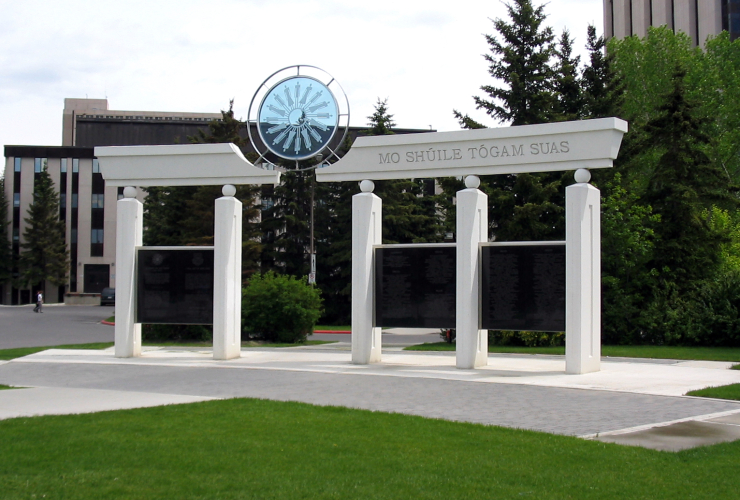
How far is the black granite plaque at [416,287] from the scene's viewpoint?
661 inches

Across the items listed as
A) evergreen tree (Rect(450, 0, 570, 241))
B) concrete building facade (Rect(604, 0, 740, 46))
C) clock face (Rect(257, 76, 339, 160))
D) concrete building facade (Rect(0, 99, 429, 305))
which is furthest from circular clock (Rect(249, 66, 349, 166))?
concrete building facade (Rect(0, 99, 429, 305))

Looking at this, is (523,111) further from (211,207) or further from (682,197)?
(211,207)

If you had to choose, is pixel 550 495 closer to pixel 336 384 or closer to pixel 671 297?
pixel 336 384

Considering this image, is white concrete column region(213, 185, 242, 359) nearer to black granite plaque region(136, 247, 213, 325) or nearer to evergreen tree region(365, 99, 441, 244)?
black granite plaque region(136, 247, 213, 325)

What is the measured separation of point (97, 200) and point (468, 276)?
71846mm

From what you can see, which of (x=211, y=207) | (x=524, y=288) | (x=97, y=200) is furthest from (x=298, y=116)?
(x=97, y=200)

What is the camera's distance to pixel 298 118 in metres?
18.6

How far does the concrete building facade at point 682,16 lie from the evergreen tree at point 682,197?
104 feet

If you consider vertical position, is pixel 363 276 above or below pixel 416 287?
above

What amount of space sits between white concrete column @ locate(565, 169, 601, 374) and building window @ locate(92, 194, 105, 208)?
72.8 m

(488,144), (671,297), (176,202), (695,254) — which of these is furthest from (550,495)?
(176,202)

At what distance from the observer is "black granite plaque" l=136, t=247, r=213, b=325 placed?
1842 cm

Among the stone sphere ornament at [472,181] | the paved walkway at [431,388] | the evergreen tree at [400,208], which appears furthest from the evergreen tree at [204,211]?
the stone sphere ornament at [472,181]

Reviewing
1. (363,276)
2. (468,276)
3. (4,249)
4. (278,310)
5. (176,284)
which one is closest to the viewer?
(468,276)
